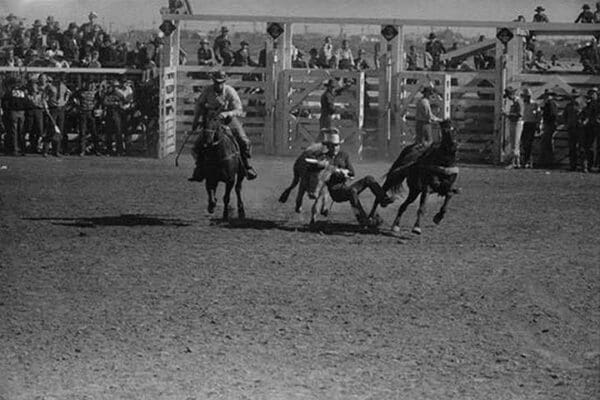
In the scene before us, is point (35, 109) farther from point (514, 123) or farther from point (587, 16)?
point (587, 16)

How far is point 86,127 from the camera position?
27.2 metres

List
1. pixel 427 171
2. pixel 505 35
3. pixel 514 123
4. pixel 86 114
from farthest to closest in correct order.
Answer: pixel 86 114 → pixel 505 35 → pixel 514 123 → pixel 427 171

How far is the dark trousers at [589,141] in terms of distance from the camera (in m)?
25.4

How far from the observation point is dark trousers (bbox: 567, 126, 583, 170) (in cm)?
2570

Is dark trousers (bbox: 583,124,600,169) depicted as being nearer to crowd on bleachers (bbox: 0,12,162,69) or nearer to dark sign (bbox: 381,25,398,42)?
dark sign (bbox: 381,25,398,42)

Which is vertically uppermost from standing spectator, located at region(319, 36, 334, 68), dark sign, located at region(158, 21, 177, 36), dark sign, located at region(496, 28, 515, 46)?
dark sign, located at region(158, 21, 177, 36)

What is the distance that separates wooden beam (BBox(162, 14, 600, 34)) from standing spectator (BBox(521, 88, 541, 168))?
5.08 feet

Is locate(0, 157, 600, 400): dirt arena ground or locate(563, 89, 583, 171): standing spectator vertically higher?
locate(563, 89, 583, 171): standing spectator

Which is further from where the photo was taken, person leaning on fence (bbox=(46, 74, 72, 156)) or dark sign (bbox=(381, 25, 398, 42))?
dark sign (bbox=(381, 25, 398, 42))

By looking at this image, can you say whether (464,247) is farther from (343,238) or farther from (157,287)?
(157,287)

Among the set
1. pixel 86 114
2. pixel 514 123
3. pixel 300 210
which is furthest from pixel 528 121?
pixel 300 210

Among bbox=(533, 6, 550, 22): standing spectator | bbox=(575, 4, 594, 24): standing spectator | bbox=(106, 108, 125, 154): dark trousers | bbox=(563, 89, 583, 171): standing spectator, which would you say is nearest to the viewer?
bbox=(563, 89, 583, 171): standing spectator

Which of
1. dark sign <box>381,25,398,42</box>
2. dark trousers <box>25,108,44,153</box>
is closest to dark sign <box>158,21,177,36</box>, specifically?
dark trousers <box>25,108,44,153</box>

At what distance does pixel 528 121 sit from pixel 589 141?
54.9 inches
